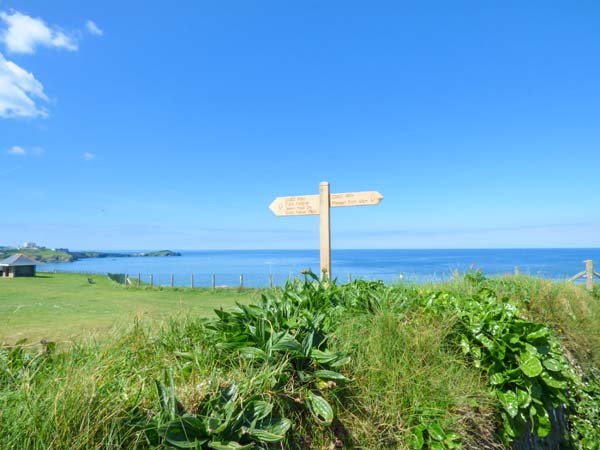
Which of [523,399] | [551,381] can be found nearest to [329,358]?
[523,399]

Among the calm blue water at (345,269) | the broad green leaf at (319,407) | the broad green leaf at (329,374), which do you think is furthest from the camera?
the calm blue water at (345,269)

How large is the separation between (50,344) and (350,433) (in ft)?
5.68

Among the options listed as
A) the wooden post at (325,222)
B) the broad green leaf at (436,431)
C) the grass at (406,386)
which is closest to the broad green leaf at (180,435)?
the grass at (406,386)

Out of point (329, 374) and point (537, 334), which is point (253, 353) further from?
point (537, 334)

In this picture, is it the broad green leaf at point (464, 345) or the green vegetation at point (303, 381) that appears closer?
the green vegetation at point (303, 381)

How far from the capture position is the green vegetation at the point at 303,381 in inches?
46.0

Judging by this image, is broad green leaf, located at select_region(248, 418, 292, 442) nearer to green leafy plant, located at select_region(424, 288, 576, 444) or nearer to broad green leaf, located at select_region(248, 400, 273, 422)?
broad green leaf, located at select_region(248, 400, 273, 422)

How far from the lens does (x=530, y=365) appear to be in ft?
6.79

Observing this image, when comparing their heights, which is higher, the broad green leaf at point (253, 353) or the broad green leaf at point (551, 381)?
the broad green leaf at point (253, 353)

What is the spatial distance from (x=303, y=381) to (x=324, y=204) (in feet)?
10.7

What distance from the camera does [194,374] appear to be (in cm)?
154

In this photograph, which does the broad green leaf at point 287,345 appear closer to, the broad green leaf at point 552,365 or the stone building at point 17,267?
the broad green leaf at point 552,365

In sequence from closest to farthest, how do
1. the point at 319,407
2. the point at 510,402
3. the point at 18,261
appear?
the point at 319,407 < the point at 510,402 < the point at 18,261

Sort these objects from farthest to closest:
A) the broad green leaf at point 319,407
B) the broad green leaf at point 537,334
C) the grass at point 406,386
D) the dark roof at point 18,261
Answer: the dark roof at point 18,261, the broad green leaf at point 537,334, the grass at point 406,386, the broad green leaf at point 319,407
